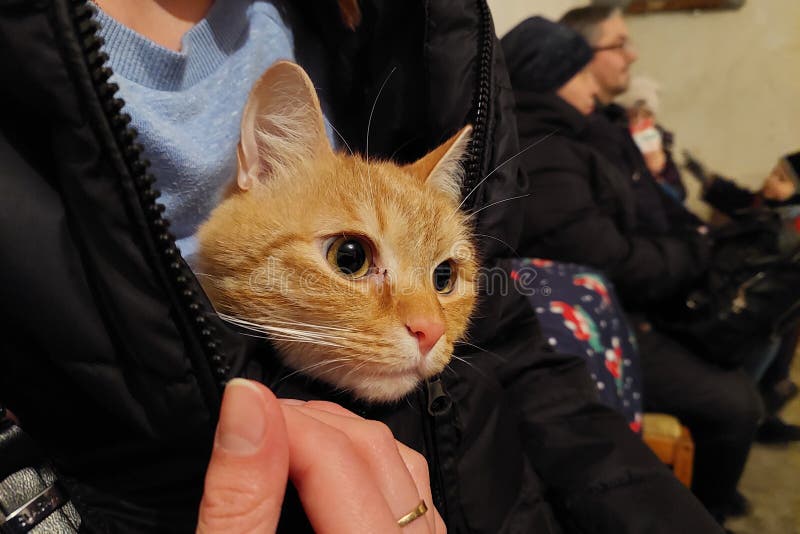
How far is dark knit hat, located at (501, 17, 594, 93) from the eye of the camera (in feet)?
6.00

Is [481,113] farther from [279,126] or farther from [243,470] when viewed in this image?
[243,470]

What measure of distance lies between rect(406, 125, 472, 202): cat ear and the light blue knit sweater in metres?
0.29

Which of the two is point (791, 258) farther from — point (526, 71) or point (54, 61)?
point (54, 61)

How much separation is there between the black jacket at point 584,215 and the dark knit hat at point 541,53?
197mm

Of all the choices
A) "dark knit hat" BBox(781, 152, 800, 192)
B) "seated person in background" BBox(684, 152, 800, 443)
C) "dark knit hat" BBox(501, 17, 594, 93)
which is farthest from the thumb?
"dark knit hat" BBox(781, 152, 800, 192)

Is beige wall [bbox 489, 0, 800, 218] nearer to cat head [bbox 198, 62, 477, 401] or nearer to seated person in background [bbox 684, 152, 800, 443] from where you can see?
seated person in background [bbox 684, 152, 800, 443]

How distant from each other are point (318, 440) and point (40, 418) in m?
0.30

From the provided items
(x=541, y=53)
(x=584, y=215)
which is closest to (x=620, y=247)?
(x=584, y=215)

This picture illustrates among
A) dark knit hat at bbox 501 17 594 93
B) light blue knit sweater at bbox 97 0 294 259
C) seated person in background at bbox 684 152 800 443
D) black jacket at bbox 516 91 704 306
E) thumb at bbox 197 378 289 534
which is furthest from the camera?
seated person in background at bbox 684 152 800 443

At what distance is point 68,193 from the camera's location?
39 centimetres

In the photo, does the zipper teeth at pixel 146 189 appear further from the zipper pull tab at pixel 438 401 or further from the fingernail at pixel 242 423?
the zipper pull tab at pixel 438 401

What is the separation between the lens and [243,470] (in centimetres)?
36

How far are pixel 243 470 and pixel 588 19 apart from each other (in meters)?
2.58

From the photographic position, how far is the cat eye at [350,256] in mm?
600
